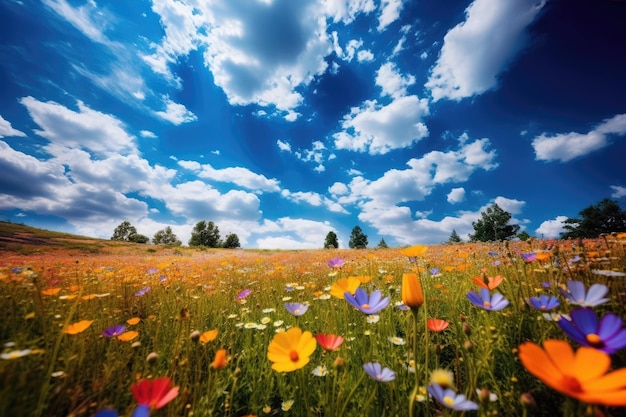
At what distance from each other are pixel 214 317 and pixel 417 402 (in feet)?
6.73

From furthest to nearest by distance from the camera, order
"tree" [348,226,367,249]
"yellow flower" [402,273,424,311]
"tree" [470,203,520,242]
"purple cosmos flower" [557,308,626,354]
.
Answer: "tree" [348,226,367,249]
"tree" [470,203,520,242]
"yellow flower" [402,273,424,311]
"purple cosmos flower" [557,308,626,354]

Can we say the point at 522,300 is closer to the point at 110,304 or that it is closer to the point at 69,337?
the point at 69,337

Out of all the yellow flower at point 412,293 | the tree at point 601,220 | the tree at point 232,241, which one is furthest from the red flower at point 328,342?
the tree at point 232,241

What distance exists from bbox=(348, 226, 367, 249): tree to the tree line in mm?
28966

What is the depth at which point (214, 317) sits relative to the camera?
2754 millimetres

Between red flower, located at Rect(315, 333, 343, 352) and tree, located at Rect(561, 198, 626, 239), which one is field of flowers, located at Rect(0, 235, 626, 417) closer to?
red flower, located at Rect(315, 333, 343, 352)

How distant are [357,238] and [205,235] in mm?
34905

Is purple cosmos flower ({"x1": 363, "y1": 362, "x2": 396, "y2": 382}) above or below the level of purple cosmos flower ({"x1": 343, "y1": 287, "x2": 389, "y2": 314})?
below

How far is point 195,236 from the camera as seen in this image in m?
60.8

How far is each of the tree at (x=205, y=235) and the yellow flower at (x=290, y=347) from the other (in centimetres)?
6402

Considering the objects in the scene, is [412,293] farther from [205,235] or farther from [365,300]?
[205,235]

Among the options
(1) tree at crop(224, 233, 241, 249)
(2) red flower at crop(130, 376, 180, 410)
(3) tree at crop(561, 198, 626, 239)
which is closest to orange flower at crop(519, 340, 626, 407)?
(2) red flower at crop(130, 376, 180, 410)

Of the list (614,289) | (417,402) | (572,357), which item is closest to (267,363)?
(417,402)

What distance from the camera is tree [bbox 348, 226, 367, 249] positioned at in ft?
189
